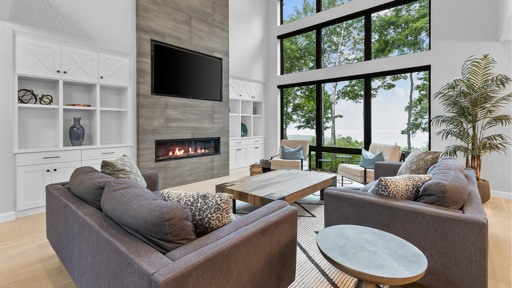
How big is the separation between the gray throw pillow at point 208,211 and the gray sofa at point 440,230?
1093 millimetres

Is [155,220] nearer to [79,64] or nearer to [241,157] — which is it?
[79,64]

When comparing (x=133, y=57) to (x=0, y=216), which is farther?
(x=133, y=57)

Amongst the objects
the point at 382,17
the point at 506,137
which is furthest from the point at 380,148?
the point at 382,17

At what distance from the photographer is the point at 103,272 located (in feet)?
3.73

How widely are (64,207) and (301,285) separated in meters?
1.67

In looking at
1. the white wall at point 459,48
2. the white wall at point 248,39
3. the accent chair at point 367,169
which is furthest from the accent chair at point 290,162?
the white wall at point 248,39

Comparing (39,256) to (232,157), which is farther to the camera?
(232,157)

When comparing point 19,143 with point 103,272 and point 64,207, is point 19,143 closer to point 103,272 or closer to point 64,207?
point 64,207

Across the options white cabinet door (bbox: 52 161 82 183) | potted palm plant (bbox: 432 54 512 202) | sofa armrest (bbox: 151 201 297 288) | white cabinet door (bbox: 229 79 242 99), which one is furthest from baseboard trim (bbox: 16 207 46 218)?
potted palm plant (bbox: 432 54 512 202)

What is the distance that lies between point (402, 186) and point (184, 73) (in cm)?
413

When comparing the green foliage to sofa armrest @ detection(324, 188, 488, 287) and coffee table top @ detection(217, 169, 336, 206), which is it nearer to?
coffee table top @ detection(217, 169, 336, 206)

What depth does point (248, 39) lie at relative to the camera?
243 inches

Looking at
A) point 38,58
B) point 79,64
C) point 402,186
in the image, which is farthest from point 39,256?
point 402,186

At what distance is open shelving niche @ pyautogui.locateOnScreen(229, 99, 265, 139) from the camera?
6.11 meters
